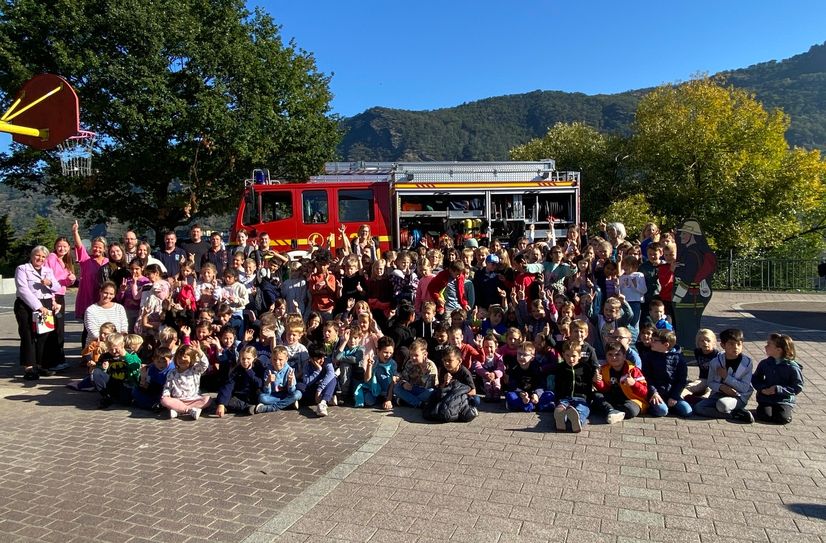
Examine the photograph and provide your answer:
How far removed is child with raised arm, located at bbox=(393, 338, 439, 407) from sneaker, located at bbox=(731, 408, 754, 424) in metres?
2.95

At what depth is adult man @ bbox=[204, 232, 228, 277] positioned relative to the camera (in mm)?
9086

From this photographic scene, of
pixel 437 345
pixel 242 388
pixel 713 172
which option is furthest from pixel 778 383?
pixel 713 172

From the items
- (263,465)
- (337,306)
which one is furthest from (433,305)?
(263,465)

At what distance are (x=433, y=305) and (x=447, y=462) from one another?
110 inches

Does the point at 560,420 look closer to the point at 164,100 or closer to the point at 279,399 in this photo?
the point at 279,399

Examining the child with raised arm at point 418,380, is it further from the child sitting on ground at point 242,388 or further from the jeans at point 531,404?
the child sitting on ground at point 242,388

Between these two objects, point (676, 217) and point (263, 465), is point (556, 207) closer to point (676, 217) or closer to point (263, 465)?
point (263, 465)

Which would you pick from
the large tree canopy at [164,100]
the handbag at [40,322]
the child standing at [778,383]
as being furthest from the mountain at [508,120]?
the child standing at [778,383]

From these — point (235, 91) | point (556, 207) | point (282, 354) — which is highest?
point (235, 91)

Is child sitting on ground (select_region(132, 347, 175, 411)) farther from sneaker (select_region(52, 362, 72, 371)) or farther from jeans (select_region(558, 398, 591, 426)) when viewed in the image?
A: jeans (select_region(558, 398, 591, 426))

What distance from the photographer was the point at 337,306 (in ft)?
26.9

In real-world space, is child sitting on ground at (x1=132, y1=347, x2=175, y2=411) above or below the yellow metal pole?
below

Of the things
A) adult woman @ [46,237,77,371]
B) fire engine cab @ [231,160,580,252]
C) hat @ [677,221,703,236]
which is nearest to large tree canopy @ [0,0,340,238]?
fire engine cab @ [231,160,580,252]

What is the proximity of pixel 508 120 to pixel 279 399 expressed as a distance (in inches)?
5017
